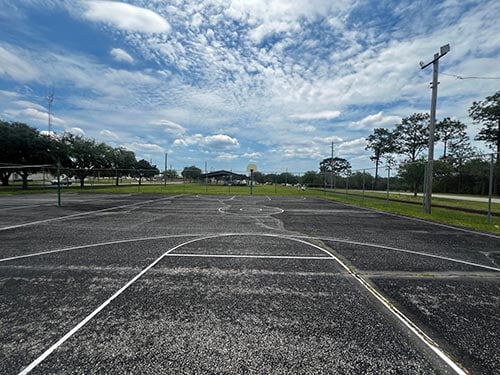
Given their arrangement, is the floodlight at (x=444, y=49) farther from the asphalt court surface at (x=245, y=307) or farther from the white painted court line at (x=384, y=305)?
the white painted court line at (x=384, y=305)

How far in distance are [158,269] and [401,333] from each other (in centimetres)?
353

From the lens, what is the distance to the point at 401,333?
2.32 meters

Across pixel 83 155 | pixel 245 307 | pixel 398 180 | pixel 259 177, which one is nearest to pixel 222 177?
pixel 259 177

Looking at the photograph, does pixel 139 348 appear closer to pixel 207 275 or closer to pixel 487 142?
pixel 207 275

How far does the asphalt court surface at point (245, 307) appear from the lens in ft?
6.35

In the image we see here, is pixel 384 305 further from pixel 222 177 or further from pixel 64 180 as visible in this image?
pixel 222 177

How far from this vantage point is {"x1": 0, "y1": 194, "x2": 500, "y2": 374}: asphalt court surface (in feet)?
6.35

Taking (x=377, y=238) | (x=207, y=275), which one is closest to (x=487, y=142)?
(x=377, y=238)

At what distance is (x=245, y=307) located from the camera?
9.07 feet

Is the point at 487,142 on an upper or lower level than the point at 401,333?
upper

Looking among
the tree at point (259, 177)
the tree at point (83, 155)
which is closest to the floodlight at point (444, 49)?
the tree at point (259, 177)

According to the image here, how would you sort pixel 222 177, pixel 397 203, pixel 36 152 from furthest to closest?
pixel 222 177 → pixel 36 152 → pixel 397 203

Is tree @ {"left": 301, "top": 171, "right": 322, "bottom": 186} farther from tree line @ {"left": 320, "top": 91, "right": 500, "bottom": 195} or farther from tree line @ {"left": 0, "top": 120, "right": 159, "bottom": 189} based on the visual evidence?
tree line @ {"left": 0, "top": 120, "right": 159, "bottom": 189}

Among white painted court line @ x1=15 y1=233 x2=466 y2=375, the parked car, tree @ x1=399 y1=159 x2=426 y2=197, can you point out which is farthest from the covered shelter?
white painted court line @ x1=15 y1=233 x2=466 y2=375
